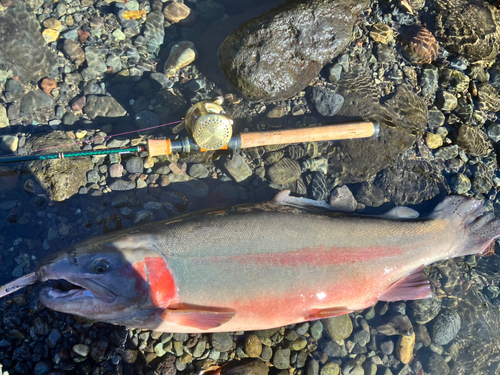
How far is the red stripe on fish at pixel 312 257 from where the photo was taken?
10.1 ft

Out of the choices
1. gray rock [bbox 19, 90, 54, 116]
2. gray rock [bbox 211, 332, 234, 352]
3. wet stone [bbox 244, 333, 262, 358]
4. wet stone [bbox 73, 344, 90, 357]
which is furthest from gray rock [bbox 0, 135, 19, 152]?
wet stone [bbox 244, 333, 262, 358]

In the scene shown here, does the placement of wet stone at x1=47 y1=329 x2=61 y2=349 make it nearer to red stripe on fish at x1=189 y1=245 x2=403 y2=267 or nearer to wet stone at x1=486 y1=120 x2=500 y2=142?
red stripe on fish at x1=189 y1=245 x2=403 y2=267

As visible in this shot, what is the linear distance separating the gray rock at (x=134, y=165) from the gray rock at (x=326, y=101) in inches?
95.2

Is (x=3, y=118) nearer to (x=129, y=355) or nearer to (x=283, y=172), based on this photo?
(x=129, y=355)

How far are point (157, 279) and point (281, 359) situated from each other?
6.04 feet

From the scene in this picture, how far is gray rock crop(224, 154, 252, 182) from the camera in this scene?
412cm

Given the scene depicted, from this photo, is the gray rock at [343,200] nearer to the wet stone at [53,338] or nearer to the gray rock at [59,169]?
the gray rock at [59,169]

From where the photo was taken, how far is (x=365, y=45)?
A: 4566mm

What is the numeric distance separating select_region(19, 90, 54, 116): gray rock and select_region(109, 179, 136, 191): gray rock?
139 cm

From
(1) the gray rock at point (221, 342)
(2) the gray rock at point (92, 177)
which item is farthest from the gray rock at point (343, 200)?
(2) the gray rock at point (92, 177)

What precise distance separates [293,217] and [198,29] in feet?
10.3

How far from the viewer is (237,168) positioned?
4.15 metres

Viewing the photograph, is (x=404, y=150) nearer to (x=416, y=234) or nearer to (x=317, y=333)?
(x=416, y=234)

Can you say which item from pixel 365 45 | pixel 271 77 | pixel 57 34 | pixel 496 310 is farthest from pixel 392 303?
pixel 57 34
